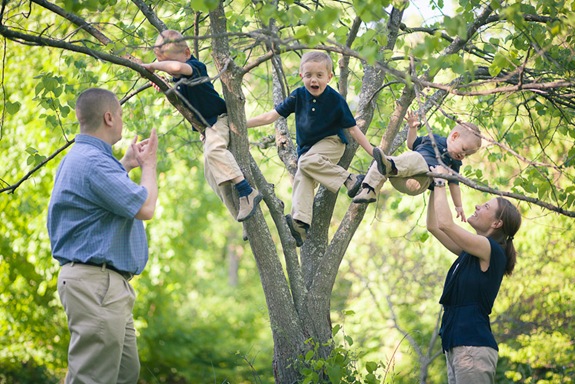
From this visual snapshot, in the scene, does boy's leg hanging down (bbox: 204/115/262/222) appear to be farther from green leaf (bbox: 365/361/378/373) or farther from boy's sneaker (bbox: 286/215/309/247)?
green leaf (bbox: 365/361/378/373)

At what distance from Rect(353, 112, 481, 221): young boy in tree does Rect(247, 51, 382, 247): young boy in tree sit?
172 millimetres

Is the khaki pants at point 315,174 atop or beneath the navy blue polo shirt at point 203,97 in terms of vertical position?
beneath

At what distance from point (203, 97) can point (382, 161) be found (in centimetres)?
119

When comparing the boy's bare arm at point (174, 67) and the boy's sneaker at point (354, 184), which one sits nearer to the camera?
the boy's bare arm at point (174, 67)

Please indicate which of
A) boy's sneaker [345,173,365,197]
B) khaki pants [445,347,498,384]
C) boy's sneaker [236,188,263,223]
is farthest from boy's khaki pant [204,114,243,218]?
khaki pants [445,347,498,384]

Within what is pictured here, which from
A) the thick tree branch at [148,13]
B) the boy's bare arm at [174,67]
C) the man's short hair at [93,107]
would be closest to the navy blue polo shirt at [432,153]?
the boy's bare arm at [174,67]

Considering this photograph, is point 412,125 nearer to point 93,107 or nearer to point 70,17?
point 93,107

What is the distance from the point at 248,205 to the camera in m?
4.27

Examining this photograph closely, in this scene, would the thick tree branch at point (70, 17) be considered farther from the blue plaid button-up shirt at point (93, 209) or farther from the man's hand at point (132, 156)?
the blue plaid button-up shirt at point (93, 209)

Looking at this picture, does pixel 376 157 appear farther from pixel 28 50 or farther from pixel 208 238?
pixel 208 238

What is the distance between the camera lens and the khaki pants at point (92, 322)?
3025 mm

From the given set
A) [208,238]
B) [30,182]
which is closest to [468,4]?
→ [30,182]

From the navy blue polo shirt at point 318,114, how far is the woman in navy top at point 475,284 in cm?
87

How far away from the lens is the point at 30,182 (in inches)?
391
